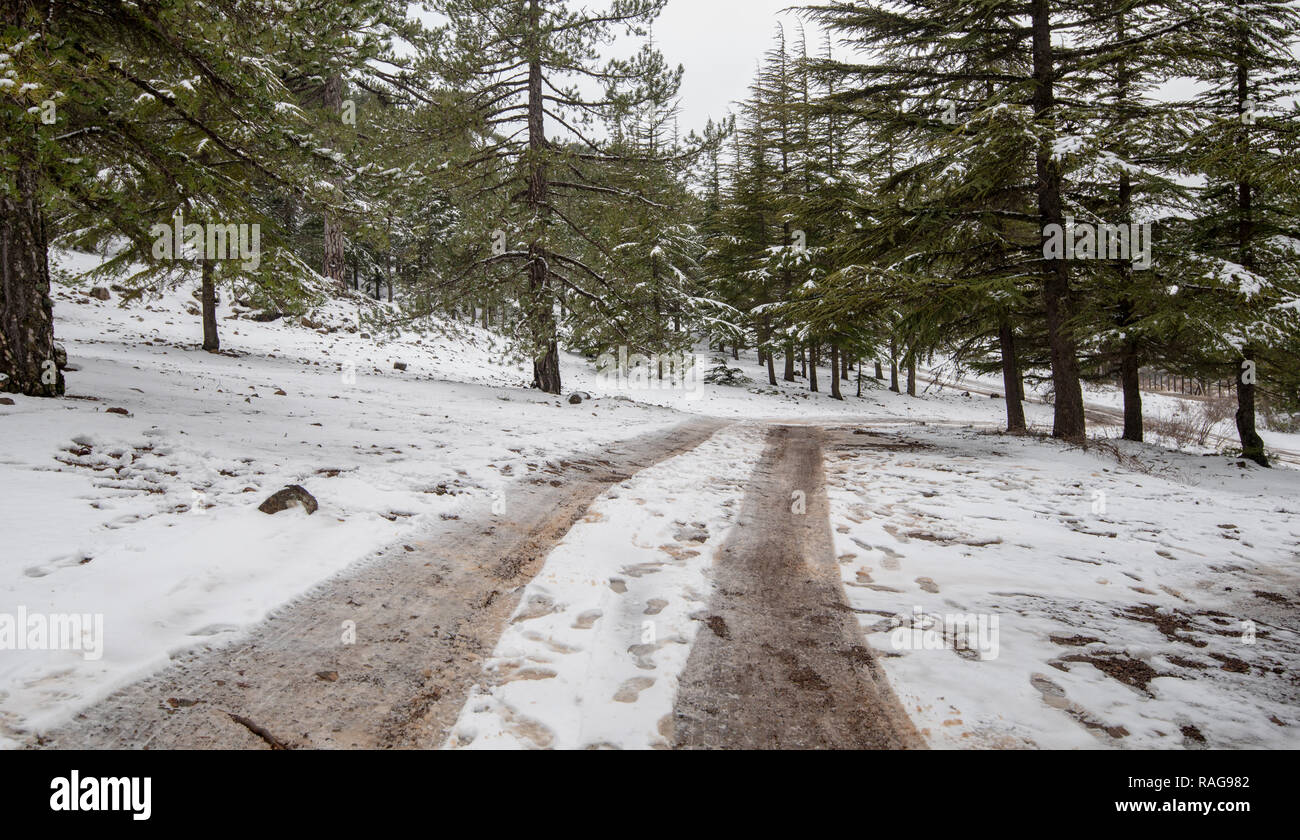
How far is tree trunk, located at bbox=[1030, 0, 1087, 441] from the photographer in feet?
34.5

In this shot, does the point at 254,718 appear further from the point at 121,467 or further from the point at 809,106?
the point at 809,106

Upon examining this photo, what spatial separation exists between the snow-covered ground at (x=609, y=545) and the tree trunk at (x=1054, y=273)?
63.2 inches

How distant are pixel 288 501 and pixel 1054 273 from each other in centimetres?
1313

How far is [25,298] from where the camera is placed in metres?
6.42

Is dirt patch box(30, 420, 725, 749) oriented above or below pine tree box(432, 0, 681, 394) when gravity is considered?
below

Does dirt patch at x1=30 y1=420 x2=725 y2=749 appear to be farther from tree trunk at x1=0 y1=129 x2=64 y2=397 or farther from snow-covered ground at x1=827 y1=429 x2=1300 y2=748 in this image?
tree trunk at x1=0 y1=129 x2=64 y2=397

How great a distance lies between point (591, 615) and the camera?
145 inches

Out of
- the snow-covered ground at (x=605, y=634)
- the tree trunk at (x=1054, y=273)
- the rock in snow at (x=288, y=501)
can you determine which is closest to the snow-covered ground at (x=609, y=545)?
the snow-covered ground at (x=605, y=634)

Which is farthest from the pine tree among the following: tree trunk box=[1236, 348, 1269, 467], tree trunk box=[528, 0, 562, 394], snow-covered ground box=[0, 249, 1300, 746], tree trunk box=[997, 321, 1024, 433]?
tree trunk box=[1236, 348, 1269, 467]

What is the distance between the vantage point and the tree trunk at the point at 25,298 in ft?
20.6

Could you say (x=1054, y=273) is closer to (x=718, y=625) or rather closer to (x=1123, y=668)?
(x=1123, y=668)

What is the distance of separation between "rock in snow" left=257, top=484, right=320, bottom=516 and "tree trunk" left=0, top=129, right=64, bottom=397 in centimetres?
444

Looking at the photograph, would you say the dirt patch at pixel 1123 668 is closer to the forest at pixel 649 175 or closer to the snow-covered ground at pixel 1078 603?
the snow-covered ground at pixel 1078 603

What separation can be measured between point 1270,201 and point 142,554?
20293mm
